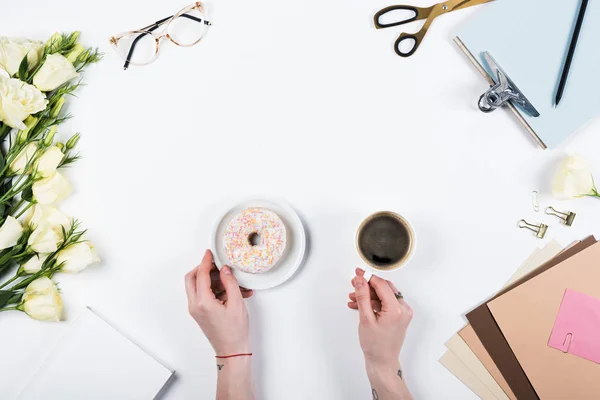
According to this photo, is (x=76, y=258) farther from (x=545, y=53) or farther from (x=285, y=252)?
(x=545, y=53)

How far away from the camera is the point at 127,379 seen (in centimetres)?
Answer: 105

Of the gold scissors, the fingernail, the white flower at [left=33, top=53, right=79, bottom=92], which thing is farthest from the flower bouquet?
the gold scissors

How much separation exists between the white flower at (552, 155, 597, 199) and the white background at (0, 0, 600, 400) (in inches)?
1.8

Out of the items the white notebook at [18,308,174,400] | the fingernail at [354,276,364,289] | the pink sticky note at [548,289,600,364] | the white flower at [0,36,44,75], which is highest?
the white flower at [0,36,44,75]

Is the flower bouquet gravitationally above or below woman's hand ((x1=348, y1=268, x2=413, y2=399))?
above

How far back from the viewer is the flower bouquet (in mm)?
1000

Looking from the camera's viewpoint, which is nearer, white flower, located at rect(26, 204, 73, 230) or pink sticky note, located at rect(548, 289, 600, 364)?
pink sticky note, located at rect(548, 289, 600, 364)

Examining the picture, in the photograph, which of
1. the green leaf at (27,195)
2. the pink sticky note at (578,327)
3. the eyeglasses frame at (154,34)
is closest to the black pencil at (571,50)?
the pink sticky note at (578,327)

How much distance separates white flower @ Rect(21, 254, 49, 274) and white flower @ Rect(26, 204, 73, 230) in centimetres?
7

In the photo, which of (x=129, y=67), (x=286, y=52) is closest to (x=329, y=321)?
(x=286, y=52)

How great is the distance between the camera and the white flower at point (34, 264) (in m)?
1.03

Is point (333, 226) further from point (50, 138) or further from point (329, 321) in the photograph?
point (50, 138)

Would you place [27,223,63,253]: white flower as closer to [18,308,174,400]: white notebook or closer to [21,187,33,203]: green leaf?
[21,187,33,203]: green leaf

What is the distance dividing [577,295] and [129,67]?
103cm
